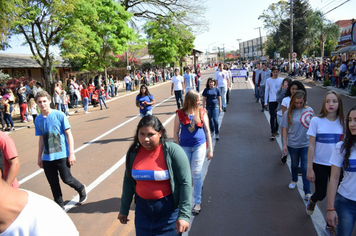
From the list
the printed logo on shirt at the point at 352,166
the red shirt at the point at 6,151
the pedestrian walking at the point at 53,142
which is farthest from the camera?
the pedestrian walking at the point at 53,142

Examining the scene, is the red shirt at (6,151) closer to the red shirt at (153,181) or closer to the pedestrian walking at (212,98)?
the red shirt at (153,181)

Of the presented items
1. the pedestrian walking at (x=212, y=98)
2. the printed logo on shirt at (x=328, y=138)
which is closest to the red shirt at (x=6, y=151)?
the printed logo on shirt at (x=328, y=138)

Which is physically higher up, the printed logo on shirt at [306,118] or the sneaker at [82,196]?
the printed logo on shirt at [306,118]

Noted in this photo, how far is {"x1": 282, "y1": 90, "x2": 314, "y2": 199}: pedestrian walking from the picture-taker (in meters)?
4.38

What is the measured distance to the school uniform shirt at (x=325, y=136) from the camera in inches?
134

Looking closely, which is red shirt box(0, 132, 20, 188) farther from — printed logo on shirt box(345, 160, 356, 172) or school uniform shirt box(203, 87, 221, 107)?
school uniform shirt box(203, 87, 221, 107)

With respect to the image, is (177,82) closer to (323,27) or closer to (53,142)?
(53,142)

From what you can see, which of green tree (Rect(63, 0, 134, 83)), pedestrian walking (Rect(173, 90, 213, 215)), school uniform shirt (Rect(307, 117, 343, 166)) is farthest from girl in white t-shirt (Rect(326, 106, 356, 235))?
green tree (Rect(63, 0, 134, 83))

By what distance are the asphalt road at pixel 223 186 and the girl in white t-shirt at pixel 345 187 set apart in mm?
1032

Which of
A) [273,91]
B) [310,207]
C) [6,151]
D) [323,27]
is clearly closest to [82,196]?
[6,151]

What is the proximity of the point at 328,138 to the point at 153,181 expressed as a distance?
229 cm

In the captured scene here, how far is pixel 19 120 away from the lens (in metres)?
14.7

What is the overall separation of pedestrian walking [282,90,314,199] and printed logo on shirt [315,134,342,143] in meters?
0.89

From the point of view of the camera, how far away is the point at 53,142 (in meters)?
4.18
